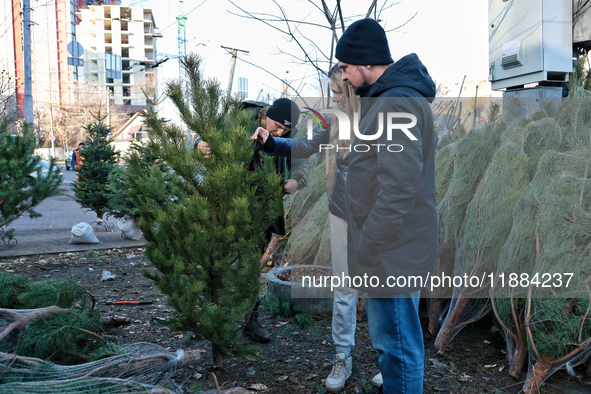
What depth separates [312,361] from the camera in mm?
2920

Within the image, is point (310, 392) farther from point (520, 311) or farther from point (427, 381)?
point (520, 311)

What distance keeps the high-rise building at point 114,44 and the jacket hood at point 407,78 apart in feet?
275

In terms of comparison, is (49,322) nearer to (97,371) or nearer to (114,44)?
(97,371)

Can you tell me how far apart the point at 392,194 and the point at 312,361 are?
5.20ft

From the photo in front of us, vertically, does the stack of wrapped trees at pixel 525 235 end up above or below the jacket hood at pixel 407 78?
below

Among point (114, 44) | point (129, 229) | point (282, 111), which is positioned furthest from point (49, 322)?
point (114, 44)

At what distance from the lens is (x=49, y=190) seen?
20.3 ft

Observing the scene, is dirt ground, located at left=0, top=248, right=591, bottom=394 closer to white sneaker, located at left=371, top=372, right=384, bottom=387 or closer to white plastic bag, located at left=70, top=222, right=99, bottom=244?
white sneaker, located at left=371, top=372, right=384, bottom=387

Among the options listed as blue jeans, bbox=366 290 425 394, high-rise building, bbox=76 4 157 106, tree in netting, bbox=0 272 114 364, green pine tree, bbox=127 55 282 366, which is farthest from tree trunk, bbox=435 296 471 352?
high-rise building, bbox=76 4 157 106

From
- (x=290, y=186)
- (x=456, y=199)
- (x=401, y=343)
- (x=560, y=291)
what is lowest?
(x=401, y=343)

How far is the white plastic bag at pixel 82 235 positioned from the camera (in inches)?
266

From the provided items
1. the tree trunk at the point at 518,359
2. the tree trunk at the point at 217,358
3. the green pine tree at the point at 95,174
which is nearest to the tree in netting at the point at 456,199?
the tree trunk at the point at 518,359

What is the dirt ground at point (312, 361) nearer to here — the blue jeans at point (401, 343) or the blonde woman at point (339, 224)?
the blonde woman at point (339, 224)

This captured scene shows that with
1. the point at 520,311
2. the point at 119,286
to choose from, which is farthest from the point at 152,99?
the point at 119,286
